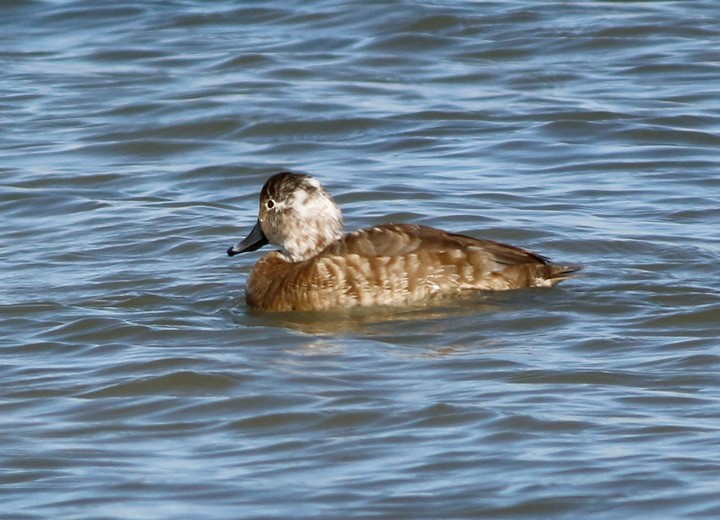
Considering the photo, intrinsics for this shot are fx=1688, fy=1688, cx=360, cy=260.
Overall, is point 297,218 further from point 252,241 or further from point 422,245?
point 422,245

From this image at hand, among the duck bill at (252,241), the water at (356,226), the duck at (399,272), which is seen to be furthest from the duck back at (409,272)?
the duck bill at (252,241)

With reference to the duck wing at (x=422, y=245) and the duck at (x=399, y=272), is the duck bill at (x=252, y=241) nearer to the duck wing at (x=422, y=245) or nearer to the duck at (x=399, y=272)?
the duck at (x=399, y=272)

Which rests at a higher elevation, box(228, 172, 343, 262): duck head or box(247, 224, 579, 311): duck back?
box(228, 172, 343, 262): duck head

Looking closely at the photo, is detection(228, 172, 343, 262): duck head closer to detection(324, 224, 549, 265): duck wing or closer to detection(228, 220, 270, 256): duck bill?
detection(228, 220, 270, 256): duck bill

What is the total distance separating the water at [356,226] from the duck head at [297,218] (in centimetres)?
43

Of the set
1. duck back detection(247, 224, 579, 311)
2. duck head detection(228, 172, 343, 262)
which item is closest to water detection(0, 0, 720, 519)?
duck back detection(247, 224, 579, 311)

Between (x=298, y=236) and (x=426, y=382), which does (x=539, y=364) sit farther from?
(x=298, y=236)

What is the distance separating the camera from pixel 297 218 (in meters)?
10.3

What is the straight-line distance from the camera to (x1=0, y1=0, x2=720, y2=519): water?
6.62 m

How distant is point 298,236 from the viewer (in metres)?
10.3

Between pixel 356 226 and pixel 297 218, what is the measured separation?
1686mm

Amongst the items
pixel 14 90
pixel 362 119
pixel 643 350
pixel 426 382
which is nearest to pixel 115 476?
pixel 426 382

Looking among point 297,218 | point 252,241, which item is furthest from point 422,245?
point 252,241

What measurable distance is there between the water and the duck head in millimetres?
429
